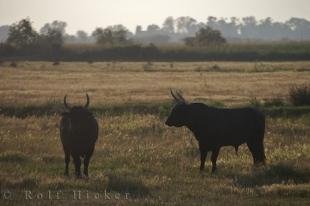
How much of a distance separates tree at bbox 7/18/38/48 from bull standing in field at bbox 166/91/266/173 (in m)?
88.1

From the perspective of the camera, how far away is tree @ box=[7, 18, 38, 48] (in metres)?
103

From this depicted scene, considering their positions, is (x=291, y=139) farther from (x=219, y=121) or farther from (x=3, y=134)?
(x=3, y=134)

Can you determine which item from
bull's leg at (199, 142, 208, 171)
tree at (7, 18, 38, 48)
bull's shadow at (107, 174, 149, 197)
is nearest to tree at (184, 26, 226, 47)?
tree at (7, 18, 38, 48)

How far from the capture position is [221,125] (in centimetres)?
1650

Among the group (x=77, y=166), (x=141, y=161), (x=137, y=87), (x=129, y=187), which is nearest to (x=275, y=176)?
(x=129, y=187)

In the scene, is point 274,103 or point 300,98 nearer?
point 300,98

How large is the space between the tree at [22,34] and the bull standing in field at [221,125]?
88100 mm

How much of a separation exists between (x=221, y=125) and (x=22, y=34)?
92.6 m

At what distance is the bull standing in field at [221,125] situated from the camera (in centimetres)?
1650

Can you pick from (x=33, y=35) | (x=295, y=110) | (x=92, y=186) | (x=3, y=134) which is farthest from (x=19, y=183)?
(x=33, y=35)

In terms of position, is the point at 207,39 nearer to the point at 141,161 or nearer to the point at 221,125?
the point at 141,161

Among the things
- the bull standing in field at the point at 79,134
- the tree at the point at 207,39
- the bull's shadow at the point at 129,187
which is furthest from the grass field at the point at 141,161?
the tree at the point at 207,39

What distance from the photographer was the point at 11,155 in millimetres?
17359

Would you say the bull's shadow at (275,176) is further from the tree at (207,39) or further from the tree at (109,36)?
the tree at (109,36)
